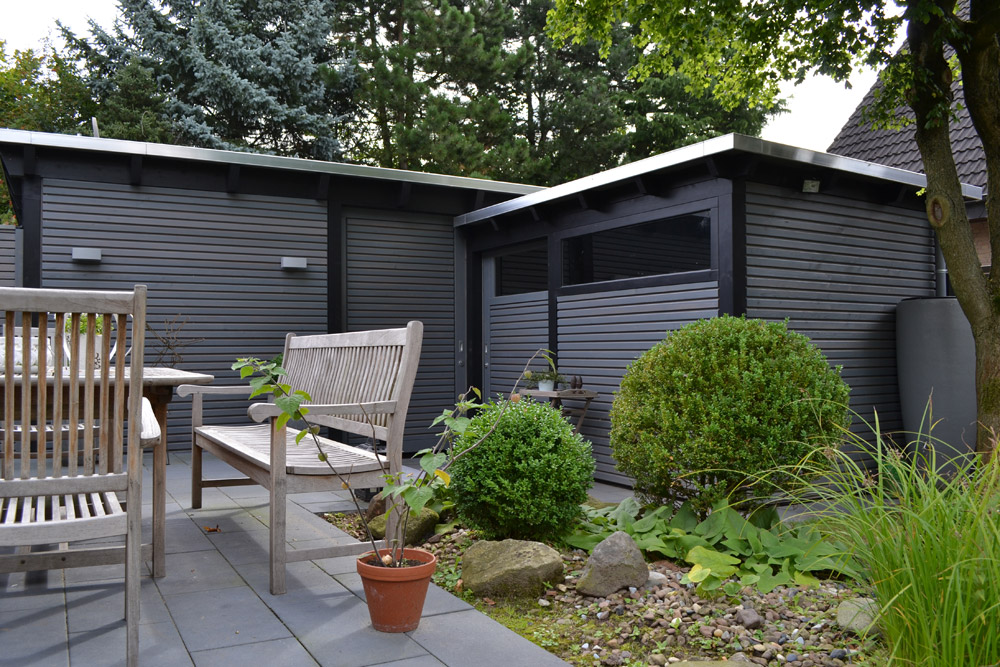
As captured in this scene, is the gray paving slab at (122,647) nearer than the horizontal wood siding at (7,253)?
Yes

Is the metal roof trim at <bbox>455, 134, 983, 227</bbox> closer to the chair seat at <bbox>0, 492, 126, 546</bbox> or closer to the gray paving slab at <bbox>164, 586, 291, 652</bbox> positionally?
the gray paving slab at <bbox>164, 586, 291, 652</bbox>

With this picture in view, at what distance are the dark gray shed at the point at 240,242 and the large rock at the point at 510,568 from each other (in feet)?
16.2

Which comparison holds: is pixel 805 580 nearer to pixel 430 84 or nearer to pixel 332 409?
pixel 332 409

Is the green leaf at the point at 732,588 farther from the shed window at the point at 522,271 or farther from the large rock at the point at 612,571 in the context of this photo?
the shed window at the point at 522,271

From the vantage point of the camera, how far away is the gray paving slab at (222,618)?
2.54 metres

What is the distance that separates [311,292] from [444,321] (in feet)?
4.83

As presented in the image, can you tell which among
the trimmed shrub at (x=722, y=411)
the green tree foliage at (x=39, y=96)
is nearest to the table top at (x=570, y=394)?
the trimmed shrub at (x=722, y=411)

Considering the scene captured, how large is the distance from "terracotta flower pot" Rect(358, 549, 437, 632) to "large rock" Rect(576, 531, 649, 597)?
717 mm

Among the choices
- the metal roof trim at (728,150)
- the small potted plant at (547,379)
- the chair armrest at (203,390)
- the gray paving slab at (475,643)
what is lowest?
the gray paving slab at (475,643)

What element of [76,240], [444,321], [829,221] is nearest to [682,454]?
[829,221]

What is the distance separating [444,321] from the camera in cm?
849

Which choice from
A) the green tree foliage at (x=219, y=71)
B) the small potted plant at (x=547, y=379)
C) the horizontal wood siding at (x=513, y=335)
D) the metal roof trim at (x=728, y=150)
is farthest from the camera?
the green tree foliage at (x=219, y=71)

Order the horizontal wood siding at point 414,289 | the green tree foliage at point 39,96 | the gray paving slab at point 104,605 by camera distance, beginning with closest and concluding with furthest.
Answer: the gray paving slab at point 104,605, the horizontal wood siding at point 414,289, the green tree foliage at point 39,96

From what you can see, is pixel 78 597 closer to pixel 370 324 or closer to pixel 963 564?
pixel 963 564
